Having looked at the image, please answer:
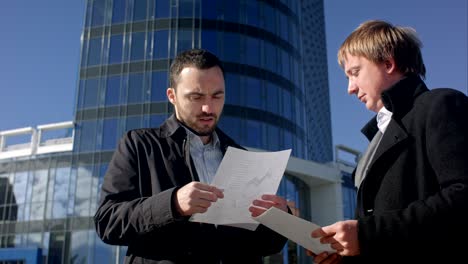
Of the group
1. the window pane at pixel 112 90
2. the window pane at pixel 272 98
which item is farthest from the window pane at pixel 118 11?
the window pane at pixel 272 98

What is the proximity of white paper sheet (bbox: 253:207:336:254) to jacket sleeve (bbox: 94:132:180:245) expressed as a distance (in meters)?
0.46

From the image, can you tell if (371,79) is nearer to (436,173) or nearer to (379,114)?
(379,114)

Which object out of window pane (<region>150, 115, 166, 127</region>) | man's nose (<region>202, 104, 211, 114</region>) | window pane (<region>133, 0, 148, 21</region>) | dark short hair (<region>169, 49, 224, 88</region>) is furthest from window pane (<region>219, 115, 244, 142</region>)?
man's nose (<region>202, 104, 211, 114</region>)

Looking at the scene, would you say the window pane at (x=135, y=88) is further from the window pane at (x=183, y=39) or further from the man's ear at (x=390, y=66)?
the man's ear at (x=390, y=66)

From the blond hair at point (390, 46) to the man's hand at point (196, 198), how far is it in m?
1.08

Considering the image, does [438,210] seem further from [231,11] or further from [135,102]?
[231,11]

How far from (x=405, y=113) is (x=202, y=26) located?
2528 cm

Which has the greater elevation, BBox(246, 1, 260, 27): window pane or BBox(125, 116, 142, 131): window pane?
BBox(246, 1, 260, 27): window pane

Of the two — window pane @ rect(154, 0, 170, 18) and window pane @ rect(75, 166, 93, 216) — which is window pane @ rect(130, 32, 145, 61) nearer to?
window pane @ rect(154, 0, 170, 18)

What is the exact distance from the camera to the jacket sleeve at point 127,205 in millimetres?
2297

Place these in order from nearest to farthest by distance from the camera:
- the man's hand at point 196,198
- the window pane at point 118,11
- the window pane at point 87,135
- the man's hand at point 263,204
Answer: the man's hand at point 196,198 < the man's hand at point 263,204 < the window pane at point 87,135 < the window pane at point 118,11

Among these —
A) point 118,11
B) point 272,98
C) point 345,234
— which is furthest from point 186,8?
point 345,234

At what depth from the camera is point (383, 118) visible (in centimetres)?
259

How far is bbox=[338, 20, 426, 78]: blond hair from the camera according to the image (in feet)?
8.21
